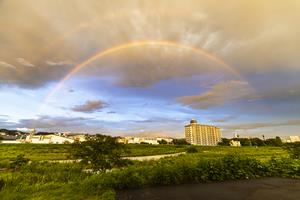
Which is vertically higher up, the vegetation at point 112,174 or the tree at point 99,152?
the tree at point 99,152

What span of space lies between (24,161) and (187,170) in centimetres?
1223

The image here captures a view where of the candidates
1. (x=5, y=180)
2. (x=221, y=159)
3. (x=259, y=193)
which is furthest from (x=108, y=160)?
(x=259, y=193)

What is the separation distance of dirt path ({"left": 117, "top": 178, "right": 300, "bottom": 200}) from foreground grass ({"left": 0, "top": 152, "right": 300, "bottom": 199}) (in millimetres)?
625

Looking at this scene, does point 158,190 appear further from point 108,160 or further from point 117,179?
point 108,160

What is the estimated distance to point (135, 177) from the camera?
34.1 ft

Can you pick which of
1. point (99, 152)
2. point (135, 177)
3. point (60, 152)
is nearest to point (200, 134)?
point (60, 152)

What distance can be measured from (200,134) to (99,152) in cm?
17248

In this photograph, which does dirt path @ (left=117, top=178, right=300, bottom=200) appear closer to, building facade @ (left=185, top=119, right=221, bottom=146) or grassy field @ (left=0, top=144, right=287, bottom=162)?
grassy field @ (left=0, top=144, right=287, bottom=162)

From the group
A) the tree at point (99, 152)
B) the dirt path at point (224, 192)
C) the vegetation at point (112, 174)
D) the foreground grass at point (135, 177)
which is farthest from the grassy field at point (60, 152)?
the dirt path at point (224, 192)

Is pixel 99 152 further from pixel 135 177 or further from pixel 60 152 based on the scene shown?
pixel 60 152

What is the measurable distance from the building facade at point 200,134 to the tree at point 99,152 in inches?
6692

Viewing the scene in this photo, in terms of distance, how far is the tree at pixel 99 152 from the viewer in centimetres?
1196

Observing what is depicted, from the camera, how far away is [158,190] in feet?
32.2

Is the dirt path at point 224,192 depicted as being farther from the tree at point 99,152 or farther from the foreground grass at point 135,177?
the tree at point 99,152
